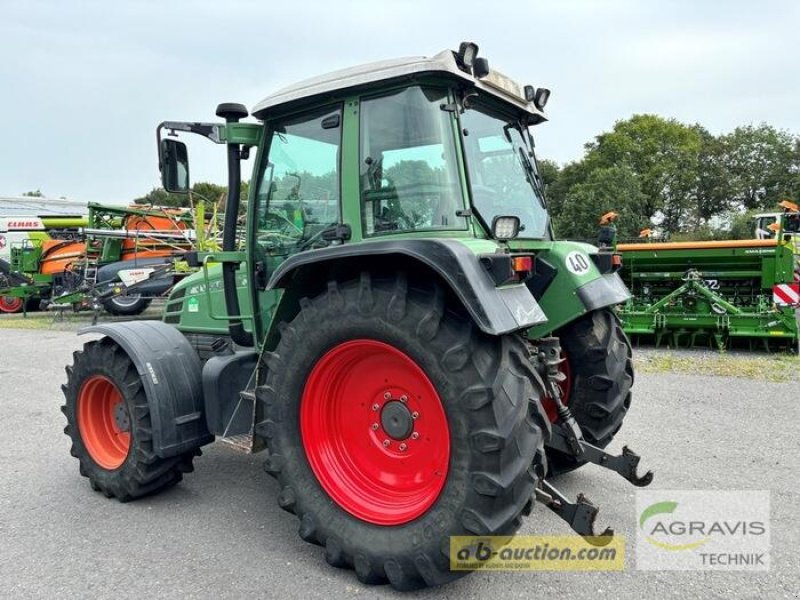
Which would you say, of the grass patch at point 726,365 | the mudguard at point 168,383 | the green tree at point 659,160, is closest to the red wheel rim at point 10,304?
the mudguard at point 168,383

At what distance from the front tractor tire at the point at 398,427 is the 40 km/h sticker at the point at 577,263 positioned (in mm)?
1011

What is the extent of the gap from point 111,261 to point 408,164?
13.8m

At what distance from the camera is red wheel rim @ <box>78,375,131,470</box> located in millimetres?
3713

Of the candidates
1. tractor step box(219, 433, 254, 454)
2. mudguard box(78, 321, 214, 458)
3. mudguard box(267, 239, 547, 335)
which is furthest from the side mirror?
tractor step box(219, 433, 254, 454)

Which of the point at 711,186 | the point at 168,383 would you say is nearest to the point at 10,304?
the point at 168,383

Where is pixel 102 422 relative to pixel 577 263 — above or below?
below

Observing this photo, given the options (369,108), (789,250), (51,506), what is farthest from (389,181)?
(789,250)

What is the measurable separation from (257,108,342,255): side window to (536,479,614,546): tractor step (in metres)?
1.72

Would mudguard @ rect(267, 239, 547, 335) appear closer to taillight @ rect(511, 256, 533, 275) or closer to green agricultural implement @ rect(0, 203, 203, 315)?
taillight @ rect(511, 256, 533, 275)

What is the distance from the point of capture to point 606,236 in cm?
453

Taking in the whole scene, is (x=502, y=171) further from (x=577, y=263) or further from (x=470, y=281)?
(x=470, y=281)

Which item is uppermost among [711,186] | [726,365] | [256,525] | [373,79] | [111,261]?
[711,186]

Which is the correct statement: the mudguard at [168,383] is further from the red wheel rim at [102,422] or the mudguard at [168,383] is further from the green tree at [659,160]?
the green tree at [659,160]

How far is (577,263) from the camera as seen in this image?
344cm
